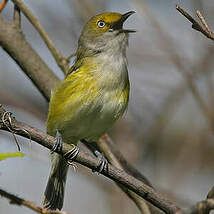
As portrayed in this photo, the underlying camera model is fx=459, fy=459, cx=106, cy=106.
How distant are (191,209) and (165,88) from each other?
4.57m

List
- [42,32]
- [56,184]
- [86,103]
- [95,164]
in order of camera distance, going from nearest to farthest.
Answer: [95,164], [86,103], [42,32], [56,184]

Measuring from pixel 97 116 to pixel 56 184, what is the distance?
98 centimetres

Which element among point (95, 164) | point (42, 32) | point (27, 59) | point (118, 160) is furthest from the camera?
point (42, 32)

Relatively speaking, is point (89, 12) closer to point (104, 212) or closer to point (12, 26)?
point (12, 26)

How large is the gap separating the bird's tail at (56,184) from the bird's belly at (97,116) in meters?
0.46

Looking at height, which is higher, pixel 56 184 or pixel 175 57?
pixel 175 57

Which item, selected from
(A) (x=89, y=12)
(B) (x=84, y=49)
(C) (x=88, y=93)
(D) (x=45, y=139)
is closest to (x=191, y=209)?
(D) (x=45, y=139)

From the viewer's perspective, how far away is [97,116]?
12.5 feet

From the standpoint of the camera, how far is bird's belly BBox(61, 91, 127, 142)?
379cm

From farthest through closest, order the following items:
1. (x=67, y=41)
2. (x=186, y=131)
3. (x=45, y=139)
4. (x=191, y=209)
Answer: (x=186, y=131)
(x=67, y=41)
(x=45, y=139)
(x=191, y=209)

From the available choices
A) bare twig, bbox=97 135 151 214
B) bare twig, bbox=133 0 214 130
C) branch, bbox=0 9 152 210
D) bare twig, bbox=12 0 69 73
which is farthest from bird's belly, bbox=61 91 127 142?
bare twig, bbox=12 0 69 73

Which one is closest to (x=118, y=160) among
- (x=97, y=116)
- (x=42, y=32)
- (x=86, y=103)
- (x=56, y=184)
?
(x=97, y=116)

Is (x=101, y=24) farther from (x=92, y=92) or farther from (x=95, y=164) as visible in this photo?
(x=95, y=164)

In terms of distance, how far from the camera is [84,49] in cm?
436
